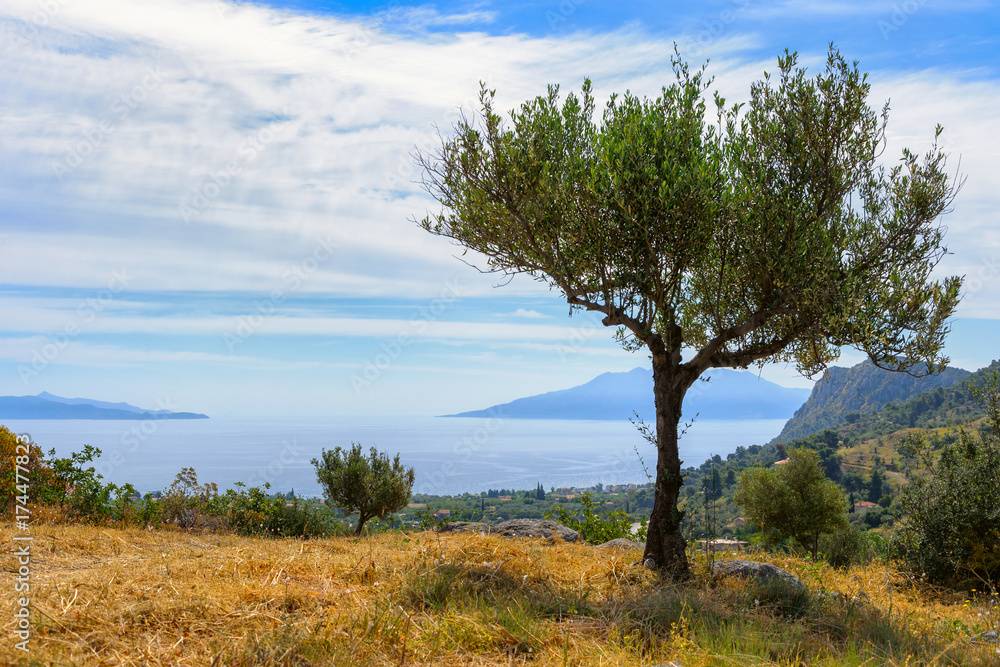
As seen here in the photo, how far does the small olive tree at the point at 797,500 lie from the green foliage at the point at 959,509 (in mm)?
6750

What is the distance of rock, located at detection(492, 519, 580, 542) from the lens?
14.3m

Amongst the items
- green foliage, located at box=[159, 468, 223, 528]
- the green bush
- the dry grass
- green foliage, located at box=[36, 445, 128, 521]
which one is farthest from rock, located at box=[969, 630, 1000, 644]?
green foliage, located at box=[36, 445, 128, 521]

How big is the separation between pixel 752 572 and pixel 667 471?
209cm

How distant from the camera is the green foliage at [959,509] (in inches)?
467

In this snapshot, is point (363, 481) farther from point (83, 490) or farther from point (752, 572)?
point (752, 572)

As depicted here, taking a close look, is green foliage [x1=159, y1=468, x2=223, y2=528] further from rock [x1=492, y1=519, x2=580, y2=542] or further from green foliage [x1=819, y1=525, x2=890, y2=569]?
green foliage [x1=819, y1=525, x2=890, y2=569]

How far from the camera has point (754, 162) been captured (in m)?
9.67

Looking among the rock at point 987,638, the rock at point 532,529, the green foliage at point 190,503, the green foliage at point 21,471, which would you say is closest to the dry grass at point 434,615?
the rock at point 987,638

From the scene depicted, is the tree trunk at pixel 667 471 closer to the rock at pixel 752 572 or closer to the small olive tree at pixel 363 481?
the rock at pixel 752 572

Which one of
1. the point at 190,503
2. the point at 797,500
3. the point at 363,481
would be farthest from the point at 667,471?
the point at 190,503

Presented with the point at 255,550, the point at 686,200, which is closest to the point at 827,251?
the point at 686,200

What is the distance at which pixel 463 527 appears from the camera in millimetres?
16109

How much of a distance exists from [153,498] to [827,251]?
1871 cm

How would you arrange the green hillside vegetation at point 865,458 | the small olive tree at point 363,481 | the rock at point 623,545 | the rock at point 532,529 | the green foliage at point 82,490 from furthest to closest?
1. the small olive tree at point 363,481
2. the green foliage at point 82,490
3. the rock at point 532,529
4. the rock at point 623,545
5. the green hillside vegetation at point 865,458
